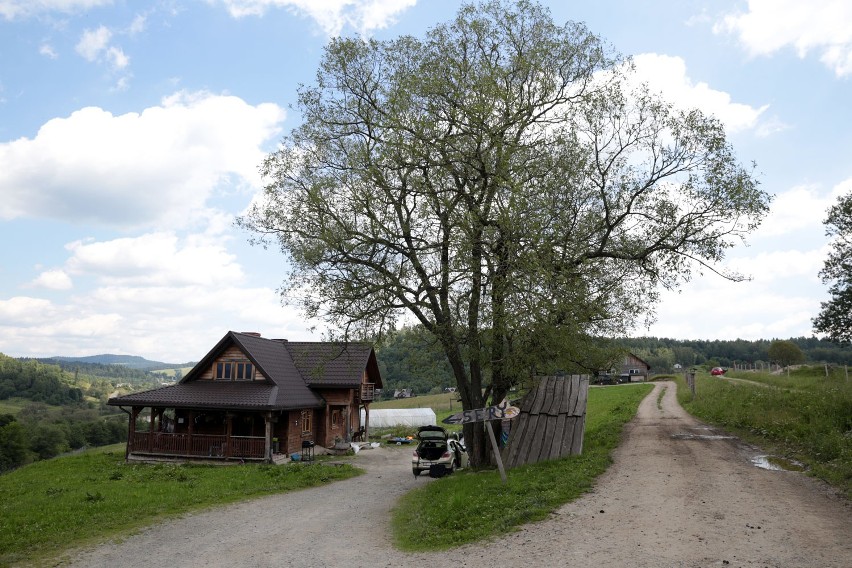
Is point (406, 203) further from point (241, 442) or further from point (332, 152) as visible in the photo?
point (241, 442)

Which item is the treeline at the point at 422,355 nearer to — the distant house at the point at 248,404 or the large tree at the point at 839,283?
the distant house at the point at 248,404

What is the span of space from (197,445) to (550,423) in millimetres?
18684

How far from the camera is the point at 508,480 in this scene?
1322 cm

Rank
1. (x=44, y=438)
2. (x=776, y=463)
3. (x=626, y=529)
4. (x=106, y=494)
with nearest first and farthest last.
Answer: (x=626, y=529) → (x=776, y=463) → (x=106, y=494) → (x=44, y=438)

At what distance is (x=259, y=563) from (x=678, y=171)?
14526 mm

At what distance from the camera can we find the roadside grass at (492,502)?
10148 millimetres

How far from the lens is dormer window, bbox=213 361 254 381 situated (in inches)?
1160

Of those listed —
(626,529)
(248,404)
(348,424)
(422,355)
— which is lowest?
(348,424)

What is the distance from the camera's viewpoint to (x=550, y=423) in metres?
16.4

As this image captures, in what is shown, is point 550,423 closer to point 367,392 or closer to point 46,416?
point 367,392

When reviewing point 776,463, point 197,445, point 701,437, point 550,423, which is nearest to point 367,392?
point 197,445

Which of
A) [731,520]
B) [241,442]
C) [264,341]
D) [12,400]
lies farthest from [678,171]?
[12,400]

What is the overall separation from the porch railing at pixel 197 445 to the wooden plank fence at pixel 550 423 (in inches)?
588

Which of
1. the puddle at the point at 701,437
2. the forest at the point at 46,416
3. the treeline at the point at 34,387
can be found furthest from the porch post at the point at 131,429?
the treeline at the point at 34,387
